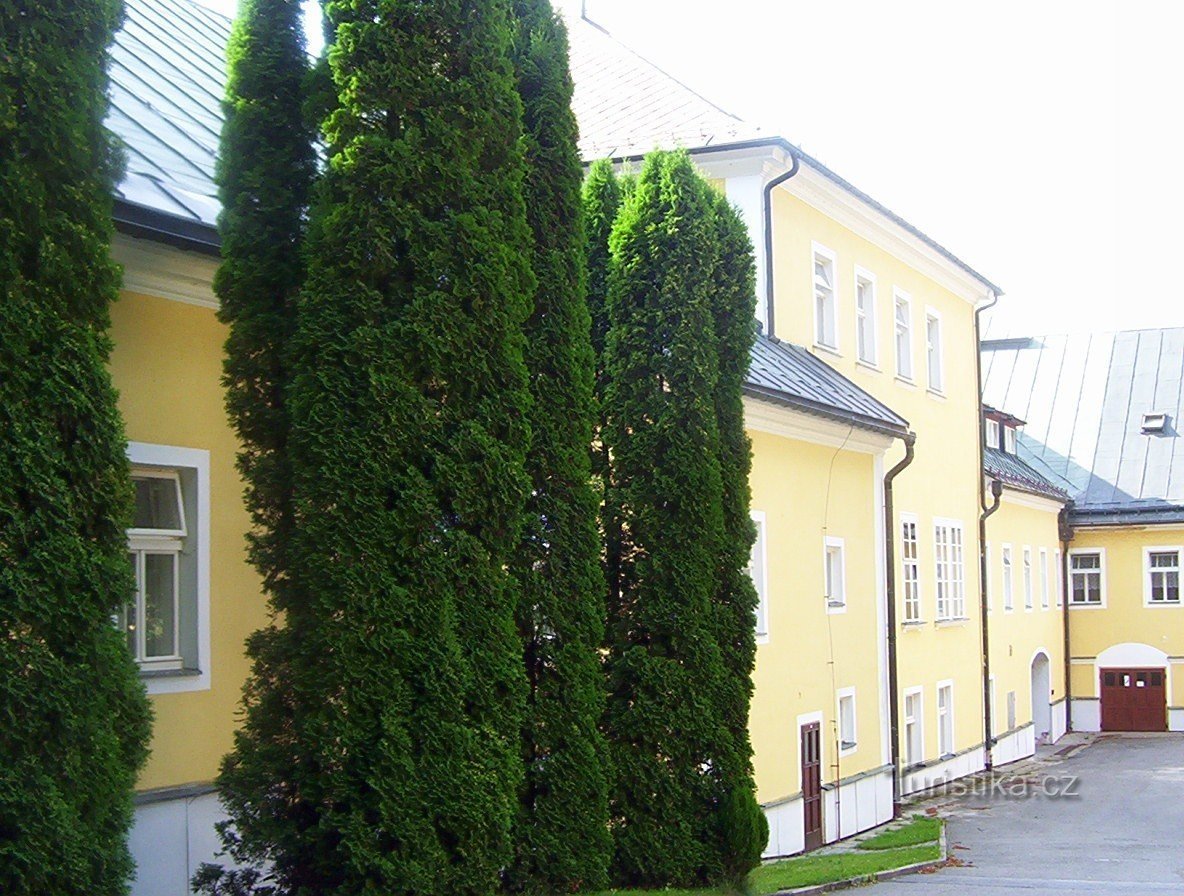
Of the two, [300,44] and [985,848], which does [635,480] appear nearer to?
[300,44]

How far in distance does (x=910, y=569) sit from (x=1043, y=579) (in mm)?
13708

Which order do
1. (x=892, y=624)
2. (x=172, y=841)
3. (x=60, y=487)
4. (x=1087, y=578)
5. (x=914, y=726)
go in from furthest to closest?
(x=1087, y=578), (x=914, y=726), (x=892, y=624), (x=172, y=841), (x=60, y=487)

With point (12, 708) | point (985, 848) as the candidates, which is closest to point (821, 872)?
point (985, 848)

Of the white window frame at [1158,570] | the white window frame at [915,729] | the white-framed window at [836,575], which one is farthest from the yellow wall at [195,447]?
the white window frame at [1158,570]

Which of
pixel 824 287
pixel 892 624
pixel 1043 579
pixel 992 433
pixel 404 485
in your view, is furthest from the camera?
pixel 1043 579

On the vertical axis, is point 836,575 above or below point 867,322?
below

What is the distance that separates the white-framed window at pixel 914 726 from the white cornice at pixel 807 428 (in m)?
5.12

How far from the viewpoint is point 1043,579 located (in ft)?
122

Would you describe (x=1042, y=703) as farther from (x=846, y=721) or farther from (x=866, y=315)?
(x=846, y=721)

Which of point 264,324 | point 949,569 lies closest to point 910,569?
point 949,569

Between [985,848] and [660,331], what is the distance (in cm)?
1179

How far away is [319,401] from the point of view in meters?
7.83

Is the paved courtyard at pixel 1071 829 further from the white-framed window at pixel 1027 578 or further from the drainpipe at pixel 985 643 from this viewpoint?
the white-framed window at pixel 1027 578

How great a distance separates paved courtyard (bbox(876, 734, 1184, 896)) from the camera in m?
16.3
